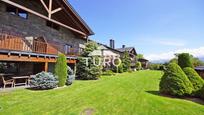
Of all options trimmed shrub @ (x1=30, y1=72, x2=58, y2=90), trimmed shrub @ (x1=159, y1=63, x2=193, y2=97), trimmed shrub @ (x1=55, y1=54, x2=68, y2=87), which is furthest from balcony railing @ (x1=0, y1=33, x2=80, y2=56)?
trimmed shrub @ (x1=159, y1=63, x2=193, y2=97)

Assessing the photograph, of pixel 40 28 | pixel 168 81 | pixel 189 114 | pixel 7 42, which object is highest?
pixel 40 28

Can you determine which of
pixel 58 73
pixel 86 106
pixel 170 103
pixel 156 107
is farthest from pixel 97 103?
pixel 58 73

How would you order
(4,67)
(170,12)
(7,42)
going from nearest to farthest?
(7,42) → (4,67) → (170,12)

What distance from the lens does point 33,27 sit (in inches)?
596

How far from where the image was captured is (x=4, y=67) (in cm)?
1439

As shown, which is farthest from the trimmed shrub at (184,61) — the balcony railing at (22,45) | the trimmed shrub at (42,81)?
the balcony railing at (22,45)

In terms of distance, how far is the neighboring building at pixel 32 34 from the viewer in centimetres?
1127

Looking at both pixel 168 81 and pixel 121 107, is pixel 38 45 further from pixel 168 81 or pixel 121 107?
pixel 168 81

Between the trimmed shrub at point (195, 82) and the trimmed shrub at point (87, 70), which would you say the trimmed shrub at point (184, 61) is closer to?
the trimmed shrub at point (195, 82)

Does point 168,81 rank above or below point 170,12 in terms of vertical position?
below

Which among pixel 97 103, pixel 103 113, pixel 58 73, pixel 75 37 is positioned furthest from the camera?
pixel 75 37

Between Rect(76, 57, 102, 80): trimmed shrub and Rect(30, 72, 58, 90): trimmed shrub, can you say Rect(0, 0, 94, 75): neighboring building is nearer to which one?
Rect(76, 57, 102, 80): trimmed shrub

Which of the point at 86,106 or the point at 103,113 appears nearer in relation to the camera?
the point at 103,113

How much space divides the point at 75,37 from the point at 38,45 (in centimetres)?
858
